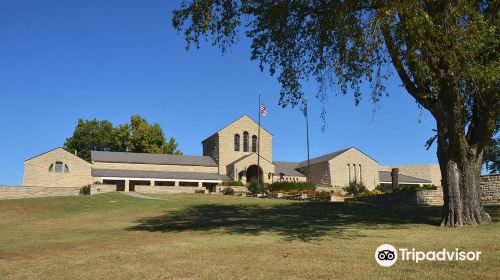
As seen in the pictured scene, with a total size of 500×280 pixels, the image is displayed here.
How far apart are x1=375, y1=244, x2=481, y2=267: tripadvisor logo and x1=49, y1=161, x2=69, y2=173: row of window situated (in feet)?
171

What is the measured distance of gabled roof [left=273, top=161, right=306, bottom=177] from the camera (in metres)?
66.4

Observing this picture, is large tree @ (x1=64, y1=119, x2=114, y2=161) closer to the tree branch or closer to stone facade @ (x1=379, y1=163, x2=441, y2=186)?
stone facade @ (x1=379, y1=163, x2=441, y2=186)

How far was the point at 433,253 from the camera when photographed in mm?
9875

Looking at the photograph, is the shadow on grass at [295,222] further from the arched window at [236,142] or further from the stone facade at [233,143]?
the arched window at [236,142]

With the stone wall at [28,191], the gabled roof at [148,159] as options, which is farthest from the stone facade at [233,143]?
the stone wall at [28,191]

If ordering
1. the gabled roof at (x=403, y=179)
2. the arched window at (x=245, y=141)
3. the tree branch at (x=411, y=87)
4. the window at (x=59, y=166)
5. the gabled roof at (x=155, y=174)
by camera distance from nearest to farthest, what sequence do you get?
the tree branch at (x=411, y=87) → the window at (x=59, y=166) → the gabled roof at (x=155, y=174) → the arched window at (x=245, y=141) → the gabled roof at (x=403, y=179)

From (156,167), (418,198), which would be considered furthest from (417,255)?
(156,167)

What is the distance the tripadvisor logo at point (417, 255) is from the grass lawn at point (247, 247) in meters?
0.21

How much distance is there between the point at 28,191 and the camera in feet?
162

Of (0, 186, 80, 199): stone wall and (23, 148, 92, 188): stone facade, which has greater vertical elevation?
(23, 148, 92, 188): stone facade

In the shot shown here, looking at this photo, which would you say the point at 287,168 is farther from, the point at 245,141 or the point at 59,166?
the point at 59,166

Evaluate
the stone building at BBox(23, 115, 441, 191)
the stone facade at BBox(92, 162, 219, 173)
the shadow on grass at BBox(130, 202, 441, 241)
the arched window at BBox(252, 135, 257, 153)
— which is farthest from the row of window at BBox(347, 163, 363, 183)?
the shadow on grass at BBox(130, 202, 441, 241)

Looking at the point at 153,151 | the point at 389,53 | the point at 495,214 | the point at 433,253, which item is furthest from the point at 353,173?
the point at 433,253

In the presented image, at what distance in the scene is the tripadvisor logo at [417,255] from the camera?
30.2 ft
